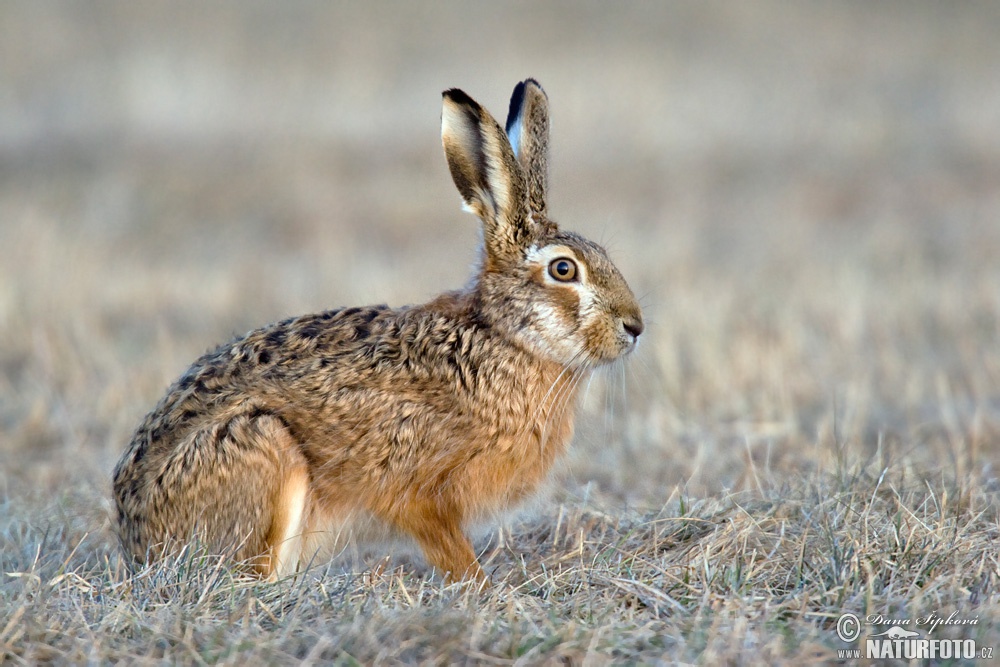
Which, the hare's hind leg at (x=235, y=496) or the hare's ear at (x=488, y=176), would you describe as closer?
the hare's hind leg at (x=235, y=496)

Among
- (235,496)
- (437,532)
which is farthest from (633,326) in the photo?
(235,496)

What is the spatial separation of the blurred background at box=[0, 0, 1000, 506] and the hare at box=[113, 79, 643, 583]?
509 millimetres

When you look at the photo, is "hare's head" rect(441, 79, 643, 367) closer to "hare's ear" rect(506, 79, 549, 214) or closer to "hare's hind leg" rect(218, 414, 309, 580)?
"hare's ear" rect(506, 79, 549, 214)

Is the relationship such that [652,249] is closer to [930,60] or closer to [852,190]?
[852,190]

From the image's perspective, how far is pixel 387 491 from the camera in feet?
12.8

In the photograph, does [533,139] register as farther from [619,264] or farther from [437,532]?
[619,264]

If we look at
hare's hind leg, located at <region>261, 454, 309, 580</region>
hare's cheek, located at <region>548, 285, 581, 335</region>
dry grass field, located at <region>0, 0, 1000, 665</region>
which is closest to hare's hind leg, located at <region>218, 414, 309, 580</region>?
hare's hind leg, located at <region>261, 454, 309, 580</region>

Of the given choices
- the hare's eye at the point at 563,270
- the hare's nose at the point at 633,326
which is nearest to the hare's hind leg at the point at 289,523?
the hare's eye at the point at 563,270

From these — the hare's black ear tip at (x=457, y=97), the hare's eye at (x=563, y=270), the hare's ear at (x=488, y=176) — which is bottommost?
the hare's eye at (x=563, y=270)

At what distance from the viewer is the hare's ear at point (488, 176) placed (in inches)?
159

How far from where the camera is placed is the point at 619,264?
9.72 meters

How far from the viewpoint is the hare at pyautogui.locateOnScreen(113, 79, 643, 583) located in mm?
3803

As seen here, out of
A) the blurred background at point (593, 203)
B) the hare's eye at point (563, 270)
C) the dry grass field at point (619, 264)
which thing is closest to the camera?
the dry grass field at point (619, 264)

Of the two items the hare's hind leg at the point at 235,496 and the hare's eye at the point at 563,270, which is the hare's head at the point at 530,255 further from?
the hare's hind leg at the point at 235,496
